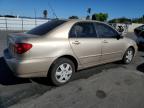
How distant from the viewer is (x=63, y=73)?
409 centimetres

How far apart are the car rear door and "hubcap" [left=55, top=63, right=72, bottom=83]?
1.27 ft

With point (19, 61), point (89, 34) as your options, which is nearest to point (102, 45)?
point (89, 34)

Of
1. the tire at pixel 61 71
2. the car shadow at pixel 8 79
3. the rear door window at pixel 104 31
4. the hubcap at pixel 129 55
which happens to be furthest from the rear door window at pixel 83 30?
the hubcap at pixel 129 55

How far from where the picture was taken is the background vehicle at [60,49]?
139 inches

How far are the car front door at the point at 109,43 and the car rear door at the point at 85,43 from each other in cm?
22

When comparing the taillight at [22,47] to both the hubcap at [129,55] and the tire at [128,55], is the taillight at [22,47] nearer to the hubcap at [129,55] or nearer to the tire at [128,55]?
the tire at [128,55]

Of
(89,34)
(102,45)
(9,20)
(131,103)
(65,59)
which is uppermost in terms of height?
(9,20)

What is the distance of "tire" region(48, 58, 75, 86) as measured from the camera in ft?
12.8

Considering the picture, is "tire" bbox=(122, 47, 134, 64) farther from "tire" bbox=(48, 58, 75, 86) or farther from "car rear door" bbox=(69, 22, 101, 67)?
"tire" bbox=(48, 58, 75, 86)

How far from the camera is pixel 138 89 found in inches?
157

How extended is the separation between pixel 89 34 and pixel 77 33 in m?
0.45

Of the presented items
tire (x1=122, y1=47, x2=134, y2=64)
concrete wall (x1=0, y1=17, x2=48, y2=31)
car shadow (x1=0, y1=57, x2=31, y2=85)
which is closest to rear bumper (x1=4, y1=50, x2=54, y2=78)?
car shadow (x1=0, y1=57, x2=31, y2=85)

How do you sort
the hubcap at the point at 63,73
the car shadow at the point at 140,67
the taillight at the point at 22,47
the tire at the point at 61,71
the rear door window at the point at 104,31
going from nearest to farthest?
the taillight at the point at 22,47, the tire at the point at 61,71, the hubcap at the point at 63,73, the rear door window at the point at 104,31, the car shadow at the point at 140,67

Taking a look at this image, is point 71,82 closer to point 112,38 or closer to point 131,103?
point 131,103
